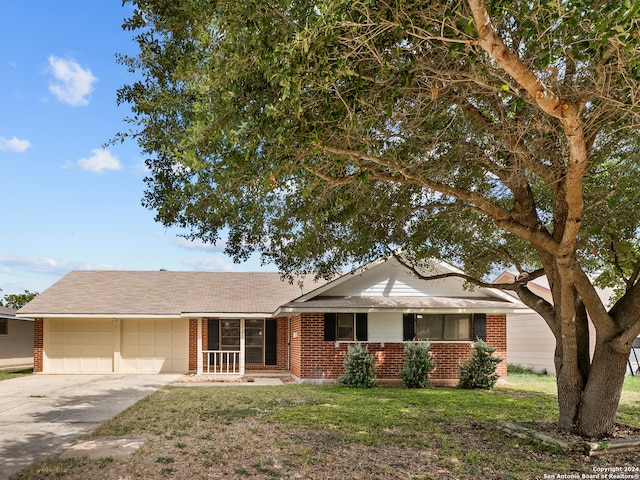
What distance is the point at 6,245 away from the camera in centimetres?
3162

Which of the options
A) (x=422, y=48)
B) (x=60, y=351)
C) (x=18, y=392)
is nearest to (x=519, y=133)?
(x=422, y=48)

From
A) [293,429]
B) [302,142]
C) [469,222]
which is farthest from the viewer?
[469,222]

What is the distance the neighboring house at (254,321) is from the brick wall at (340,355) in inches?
1.2

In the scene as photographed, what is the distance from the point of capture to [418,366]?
1570 cm

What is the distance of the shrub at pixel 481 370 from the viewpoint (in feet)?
51.6

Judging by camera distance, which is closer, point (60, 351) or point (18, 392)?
point (18, 392)

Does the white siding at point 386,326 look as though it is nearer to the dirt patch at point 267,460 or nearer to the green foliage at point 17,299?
the dirt patch at point 267,460

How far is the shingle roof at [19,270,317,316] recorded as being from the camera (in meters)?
19.3

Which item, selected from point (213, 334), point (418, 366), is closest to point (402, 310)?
point (418, 366)

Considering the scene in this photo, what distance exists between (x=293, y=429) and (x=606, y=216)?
21.4 ft

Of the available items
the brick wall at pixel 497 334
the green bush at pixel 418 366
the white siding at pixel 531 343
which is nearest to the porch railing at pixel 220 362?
the green bush at pixel 418 366

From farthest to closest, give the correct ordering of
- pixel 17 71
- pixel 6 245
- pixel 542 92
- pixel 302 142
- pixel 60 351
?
pixel 6 245, pixel 60 351, pixel 17 71, pixel 302 142, pixel 542 92

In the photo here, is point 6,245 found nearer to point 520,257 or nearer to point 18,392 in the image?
point 18,392

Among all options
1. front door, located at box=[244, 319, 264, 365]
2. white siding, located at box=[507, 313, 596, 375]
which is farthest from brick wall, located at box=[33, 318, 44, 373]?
white siding, located at box=[507, 313, 596, 375]
